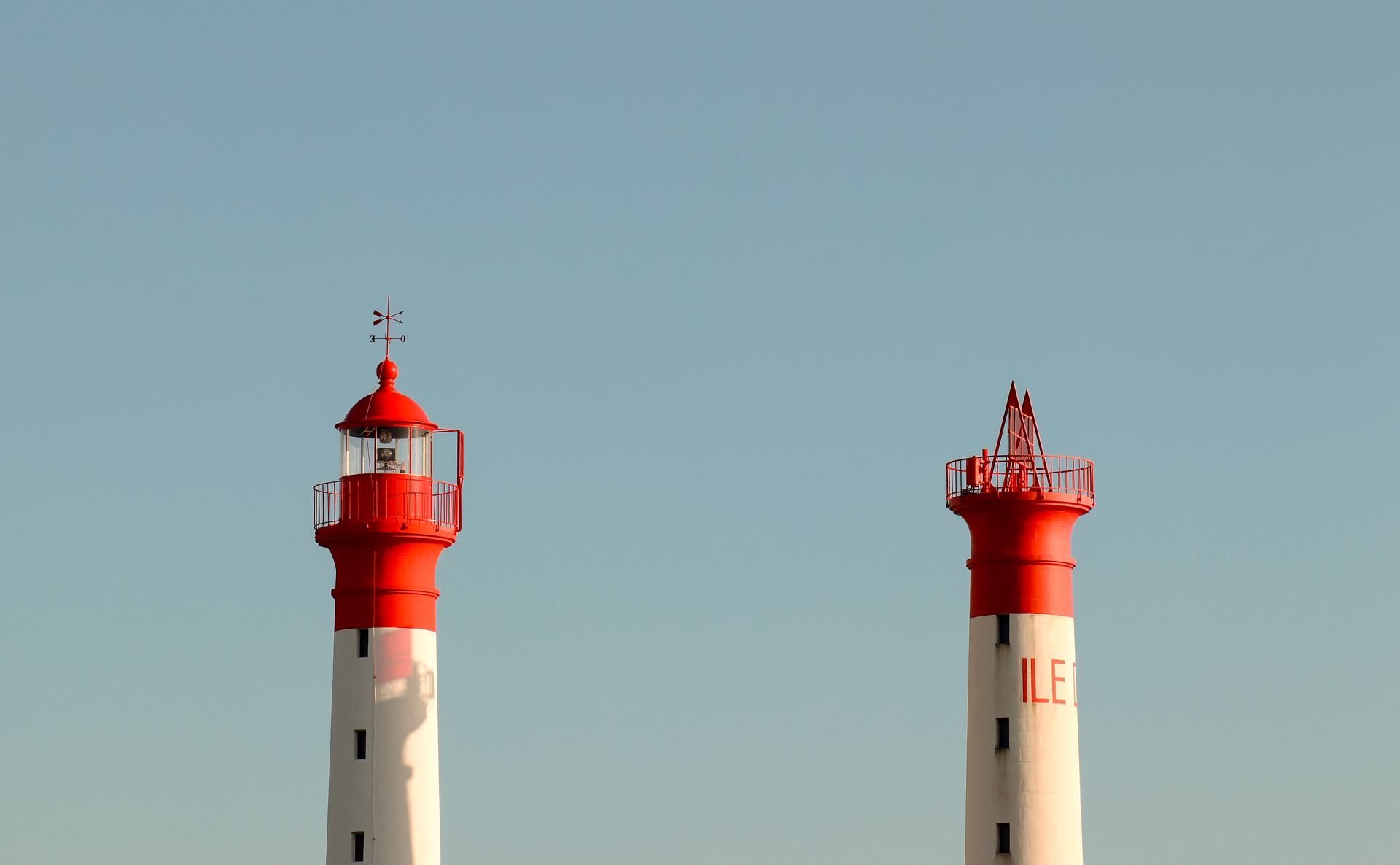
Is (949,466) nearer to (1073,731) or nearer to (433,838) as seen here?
(1073,731)

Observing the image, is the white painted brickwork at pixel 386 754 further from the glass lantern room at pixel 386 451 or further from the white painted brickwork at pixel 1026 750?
the white painted brickwork at pixel 1026 750

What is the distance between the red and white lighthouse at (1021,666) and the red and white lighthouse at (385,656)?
1136cm

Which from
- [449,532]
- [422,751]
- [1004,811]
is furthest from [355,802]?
[1004,811]

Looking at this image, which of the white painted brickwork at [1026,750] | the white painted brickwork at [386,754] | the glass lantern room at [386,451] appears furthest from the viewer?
the glass lantern room at [386,451]

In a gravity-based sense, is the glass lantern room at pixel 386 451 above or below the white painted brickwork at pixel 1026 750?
above

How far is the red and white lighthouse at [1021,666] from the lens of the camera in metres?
63.4

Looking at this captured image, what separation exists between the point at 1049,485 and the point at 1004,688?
449 centimetres

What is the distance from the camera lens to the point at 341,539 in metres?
65.6

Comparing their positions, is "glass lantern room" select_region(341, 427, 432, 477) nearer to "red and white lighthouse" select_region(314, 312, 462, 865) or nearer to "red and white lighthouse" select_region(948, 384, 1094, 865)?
"red and white lighthouse" select_region(314, 312, 462, 865)

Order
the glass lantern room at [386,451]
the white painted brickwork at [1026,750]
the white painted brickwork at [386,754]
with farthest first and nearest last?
the glass lantern room at [386,451] → the white painted brickwork at [386,754] → the white painted brickwork at [1026,750]

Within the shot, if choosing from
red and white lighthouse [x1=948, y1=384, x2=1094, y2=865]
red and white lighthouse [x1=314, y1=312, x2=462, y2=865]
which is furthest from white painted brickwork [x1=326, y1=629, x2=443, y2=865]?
red and white lighthouse [x1=948, y1=384, x2=1094, y2=865]

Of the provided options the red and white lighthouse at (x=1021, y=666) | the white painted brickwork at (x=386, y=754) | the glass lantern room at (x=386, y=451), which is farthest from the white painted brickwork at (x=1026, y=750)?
the glass lantern room at (x=386, y=451)

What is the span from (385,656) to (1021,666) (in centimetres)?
1338

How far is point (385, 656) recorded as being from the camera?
64.9 metres
